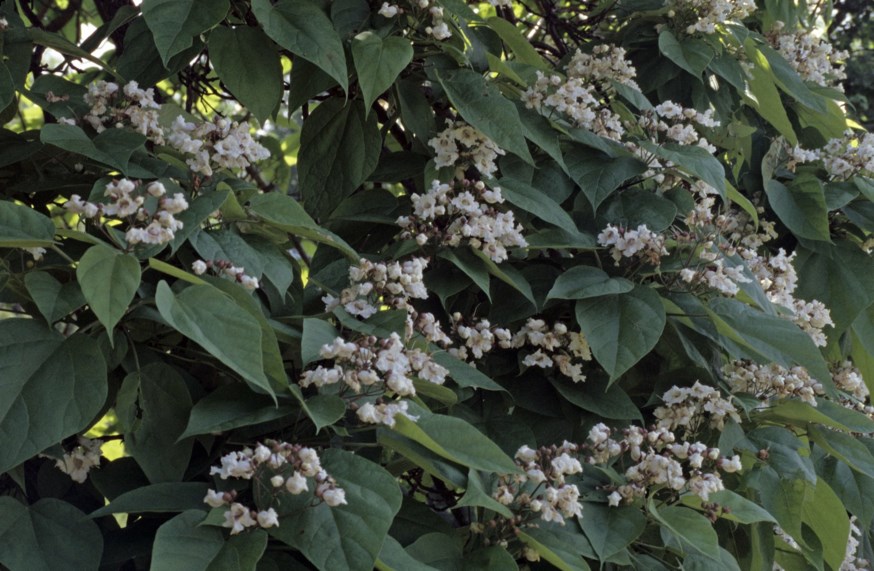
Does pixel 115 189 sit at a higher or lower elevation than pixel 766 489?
higher

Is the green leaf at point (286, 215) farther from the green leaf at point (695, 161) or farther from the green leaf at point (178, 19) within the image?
the green leaf at point (695, 161)

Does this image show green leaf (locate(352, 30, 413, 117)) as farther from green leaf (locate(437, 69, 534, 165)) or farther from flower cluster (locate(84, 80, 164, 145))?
flower cluster (locate(84, 80, 164, 145))

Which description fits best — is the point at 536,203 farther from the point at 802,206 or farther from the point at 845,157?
the point at 845,157

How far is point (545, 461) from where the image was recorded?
1389 mm

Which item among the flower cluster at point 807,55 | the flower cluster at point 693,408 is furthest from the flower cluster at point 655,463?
the flower cluster at point 807,55

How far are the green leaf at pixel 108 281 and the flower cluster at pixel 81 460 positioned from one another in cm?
27

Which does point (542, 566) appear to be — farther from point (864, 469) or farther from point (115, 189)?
point (115, 189)

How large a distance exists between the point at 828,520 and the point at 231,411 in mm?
992

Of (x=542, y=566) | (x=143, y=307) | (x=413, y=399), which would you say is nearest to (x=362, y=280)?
(x=413, y=399)

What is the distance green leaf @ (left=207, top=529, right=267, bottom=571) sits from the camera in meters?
1.10

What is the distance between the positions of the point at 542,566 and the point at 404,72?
0.86 m

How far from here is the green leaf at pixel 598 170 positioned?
173 centimetres

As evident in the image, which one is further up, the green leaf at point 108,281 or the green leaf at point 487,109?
the green leaf at point 108,281

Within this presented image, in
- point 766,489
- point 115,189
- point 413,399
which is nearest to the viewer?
point 115,189
